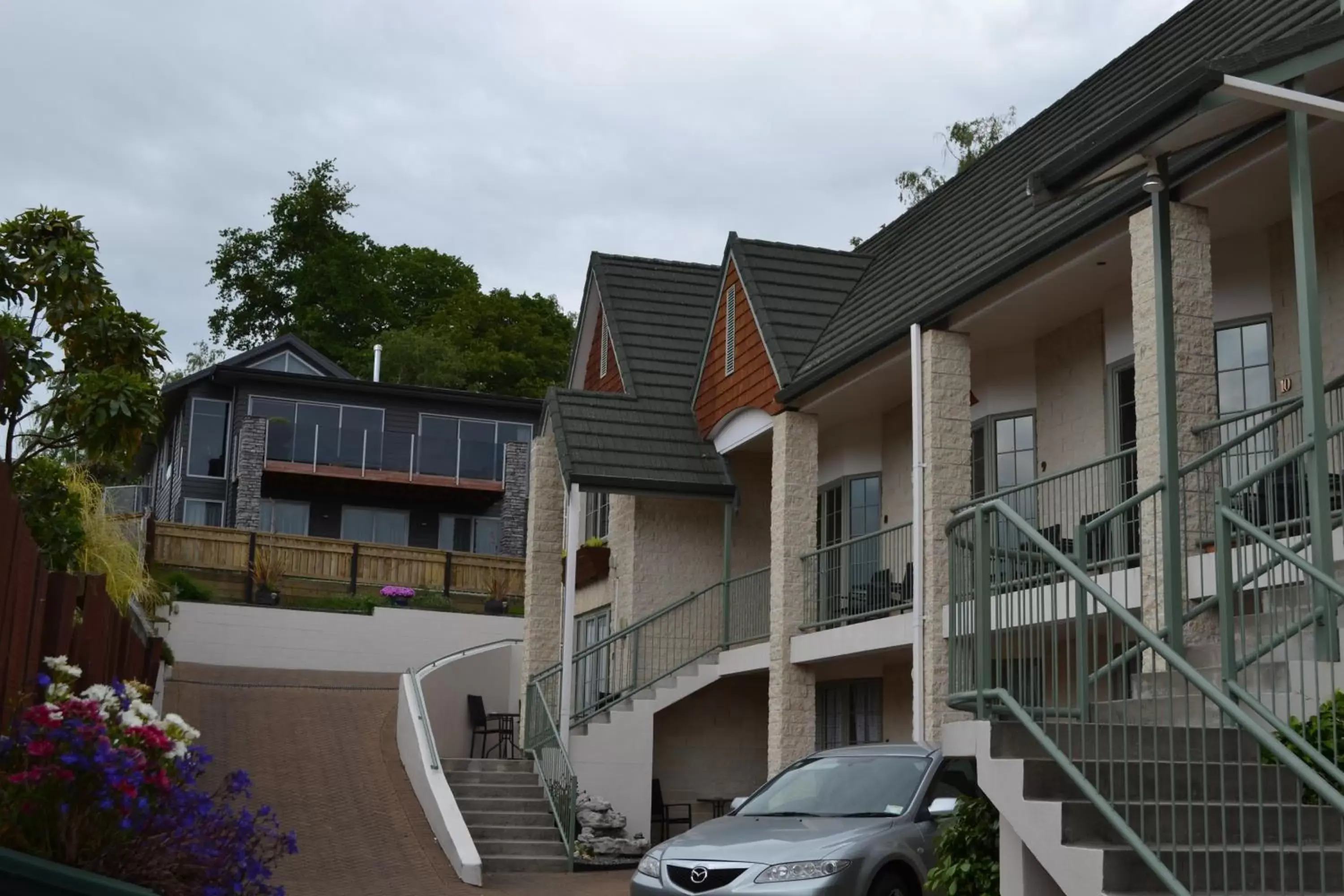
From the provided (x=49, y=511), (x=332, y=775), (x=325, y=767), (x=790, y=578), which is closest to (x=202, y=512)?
(x=325, y=767)

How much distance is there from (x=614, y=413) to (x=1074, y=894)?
643 inches

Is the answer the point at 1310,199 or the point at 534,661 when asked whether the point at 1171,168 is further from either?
the point at 534,661

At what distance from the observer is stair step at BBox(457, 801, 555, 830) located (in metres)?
20.0

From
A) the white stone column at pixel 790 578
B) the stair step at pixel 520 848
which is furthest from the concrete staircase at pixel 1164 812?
the stair step at pixel 520 848

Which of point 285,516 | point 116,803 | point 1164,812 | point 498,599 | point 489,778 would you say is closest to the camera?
point 116,803

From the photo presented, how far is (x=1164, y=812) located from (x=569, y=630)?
1401 cm

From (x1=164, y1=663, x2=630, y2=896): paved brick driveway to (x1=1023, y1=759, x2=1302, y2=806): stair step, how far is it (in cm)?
908

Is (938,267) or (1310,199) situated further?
(938,267)

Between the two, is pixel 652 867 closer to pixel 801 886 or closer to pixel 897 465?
pixel 801 886

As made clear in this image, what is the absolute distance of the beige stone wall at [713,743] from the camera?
22.9m

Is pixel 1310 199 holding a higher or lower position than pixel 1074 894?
higher

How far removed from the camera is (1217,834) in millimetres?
7898

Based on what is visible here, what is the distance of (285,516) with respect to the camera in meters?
47.1

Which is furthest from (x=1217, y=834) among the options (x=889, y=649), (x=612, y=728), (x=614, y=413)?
(x=614, y=413)
